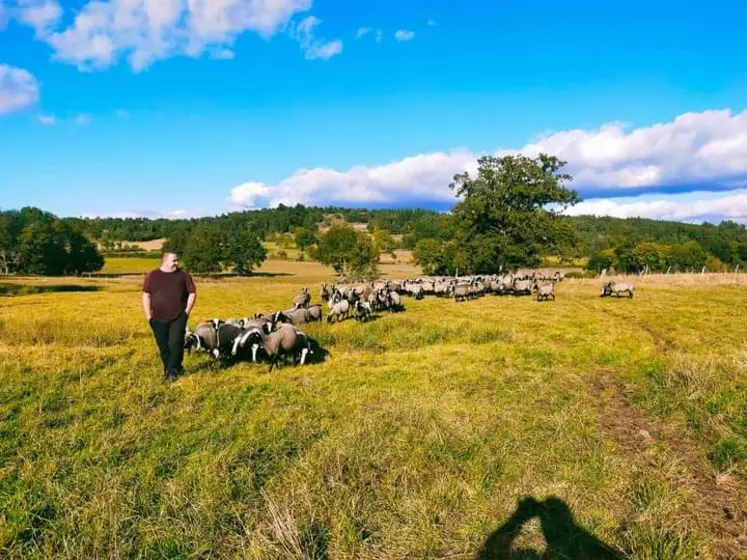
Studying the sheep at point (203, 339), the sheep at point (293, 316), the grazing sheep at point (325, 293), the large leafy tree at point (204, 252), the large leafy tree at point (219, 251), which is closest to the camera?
the sheep at point (203, 339)

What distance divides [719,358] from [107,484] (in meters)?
12.3

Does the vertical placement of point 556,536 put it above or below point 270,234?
below

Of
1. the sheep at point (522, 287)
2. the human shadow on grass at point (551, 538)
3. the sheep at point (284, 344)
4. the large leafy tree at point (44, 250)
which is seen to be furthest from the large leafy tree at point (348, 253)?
the human shadow on grass at point (551, 538)

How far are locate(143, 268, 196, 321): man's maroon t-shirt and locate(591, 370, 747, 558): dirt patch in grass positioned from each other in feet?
26.2

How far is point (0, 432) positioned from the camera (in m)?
6.05

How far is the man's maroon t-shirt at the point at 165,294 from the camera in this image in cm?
846

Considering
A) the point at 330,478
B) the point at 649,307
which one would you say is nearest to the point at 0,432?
the point at 330,478

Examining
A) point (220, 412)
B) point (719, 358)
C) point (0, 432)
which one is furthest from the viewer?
point (719, 358)

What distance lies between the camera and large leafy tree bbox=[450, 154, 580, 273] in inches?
1752

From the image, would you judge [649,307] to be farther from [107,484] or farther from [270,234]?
[270,234]

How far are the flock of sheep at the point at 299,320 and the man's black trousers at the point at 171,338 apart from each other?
160 cm

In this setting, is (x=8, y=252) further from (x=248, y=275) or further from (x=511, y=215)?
(x=511, y=215)

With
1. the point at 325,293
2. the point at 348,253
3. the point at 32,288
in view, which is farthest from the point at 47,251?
the point at 325,293

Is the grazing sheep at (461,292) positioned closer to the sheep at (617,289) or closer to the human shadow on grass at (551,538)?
the sheep at (617,289)
